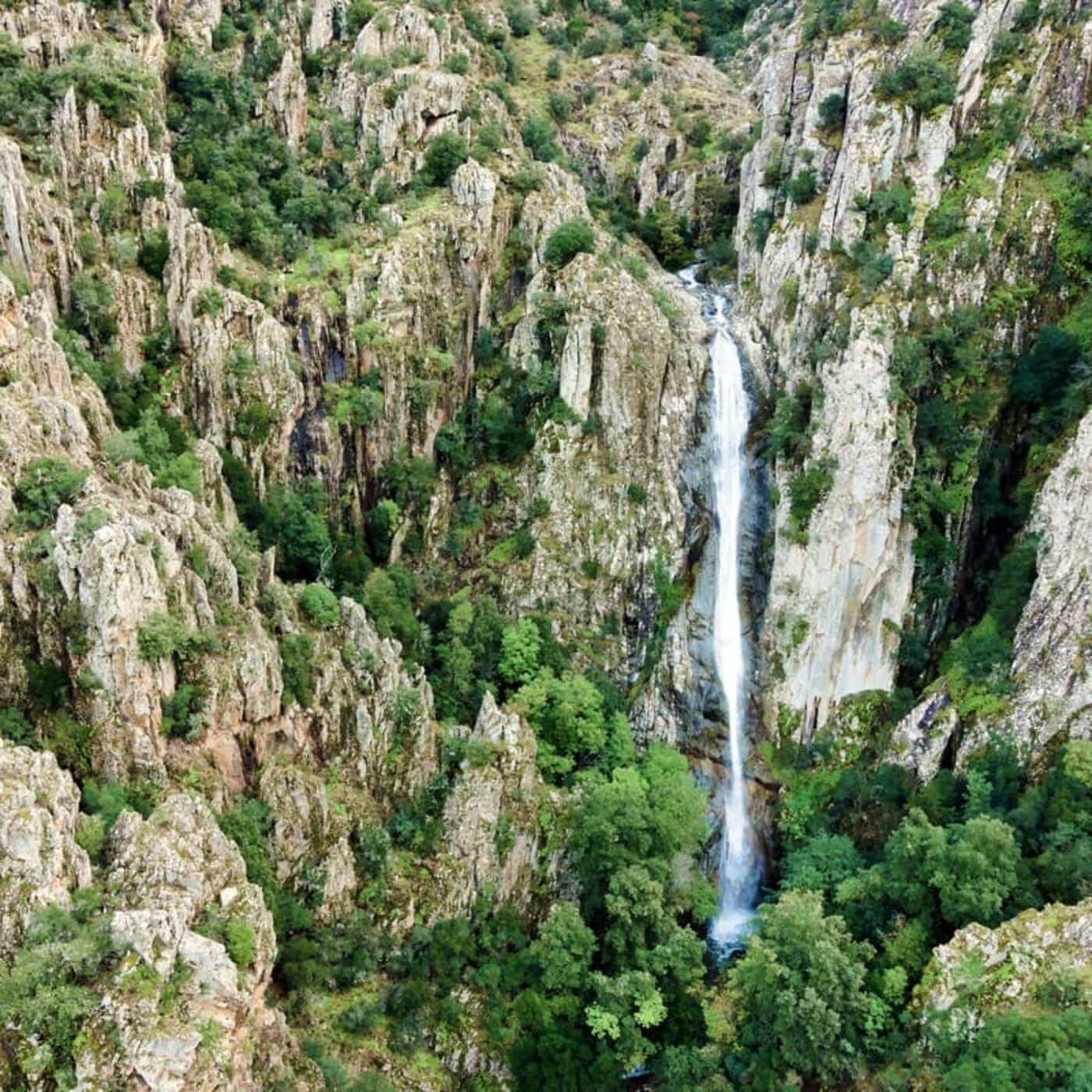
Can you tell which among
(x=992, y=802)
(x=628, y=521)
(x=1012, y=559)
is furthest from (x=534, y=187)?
(x=992, y=802)

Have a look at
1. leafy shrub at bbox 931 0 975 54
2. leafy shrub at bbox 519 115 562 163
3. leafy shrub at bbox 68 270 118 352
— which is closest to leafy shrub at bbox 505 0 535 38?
leafy shrub at bbox 519 115 562 163

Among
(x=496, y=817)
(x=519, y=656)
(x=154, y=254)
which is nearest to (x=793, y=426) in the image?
(x=519, y=656)

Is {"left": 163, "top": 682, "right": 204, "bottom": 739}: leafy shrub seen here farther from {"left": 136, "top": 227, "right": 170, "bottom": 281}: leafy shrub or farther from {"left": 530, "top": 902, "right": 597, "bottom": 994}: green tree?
{"left": 136, "top": 227, "right": 170, "bottom": 281}: leafy shrub

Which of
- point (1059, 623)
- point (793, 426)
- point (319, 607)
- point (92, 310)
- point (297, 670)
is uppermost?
point (92, 310)

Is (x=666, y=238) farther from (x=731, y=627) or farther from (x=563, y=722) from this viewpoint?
(x=563, y=722)

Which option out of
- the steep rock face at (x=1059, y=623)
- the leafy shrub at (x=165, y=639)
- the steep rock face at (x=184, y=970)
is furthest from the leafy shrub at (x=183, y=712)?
the steep rock face at (x=1059, y=623)

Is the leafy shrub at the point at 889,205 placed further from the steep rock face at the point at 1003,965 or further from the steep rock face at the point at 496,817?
the steep rock face at the point at 1003,965

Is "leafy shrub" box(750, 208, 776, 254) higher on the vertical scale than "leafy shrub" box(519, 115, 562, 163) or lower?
lower
